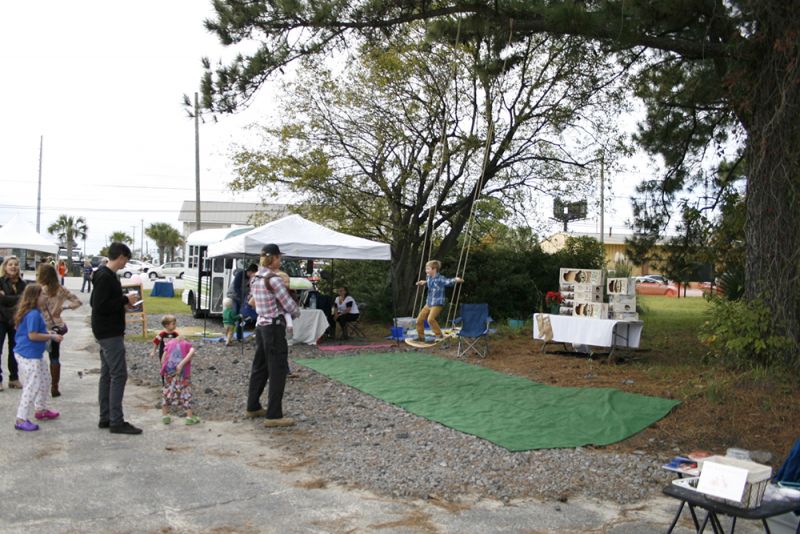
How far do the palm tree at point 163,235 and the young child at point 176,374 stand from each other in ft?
252

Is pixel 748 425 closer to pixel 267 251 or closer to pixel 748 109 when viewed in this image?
pixel 748 109

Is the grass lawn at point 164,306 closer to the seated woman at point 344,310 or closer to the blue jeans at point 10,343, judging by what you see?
the seated woman at point 344,310

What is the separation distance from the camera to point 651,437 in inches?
261

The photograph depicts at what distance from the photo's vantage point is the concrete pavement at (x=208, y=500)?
14.2 ft

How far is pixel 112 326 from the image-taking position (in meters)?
6.34

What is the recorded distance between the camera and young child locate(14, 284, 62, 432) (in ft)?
20.9

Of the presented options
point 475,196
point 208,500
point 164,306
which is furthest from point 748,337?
point 164,306

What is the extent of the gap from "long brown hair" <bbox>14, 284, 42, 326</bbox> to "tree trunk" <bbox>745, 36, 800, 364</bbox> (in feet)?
24.5

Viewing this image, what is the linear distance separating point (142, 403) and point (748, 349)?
21.8 feet

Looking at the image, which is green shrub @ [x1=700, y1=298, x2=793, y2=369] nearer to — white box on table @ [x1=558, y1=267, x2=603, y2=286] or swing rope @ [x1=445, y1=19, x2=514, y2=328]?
white box on table @ [x1=558, y1=267, x2=603, y2=286]

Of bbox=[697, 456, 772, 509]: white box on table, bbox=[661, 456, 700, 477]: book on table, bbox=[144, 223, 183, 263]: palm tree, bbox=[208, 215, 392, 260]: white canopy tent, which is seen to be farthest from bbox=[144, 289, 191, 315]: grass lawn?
bbox=[144, 223, 183, 263]: palm tree

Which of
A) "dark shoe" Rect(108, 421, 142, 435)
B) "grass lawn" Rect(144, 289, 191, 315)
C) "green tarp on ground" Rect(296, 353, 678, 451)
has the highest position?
"grass lawn" Rect(144, 289, 191, 315)

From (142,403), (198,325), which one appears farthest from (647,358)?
(198,325)

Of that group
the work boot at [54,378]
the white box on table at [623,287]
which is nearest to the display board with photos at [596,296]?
the white box on table at [623,287]
